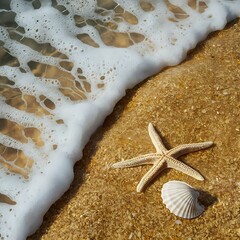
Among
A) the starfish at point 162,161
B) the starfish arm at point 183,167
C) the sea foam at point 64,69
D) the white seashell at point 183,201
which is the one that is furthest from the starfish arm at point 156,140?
the sea foam at point 64,69

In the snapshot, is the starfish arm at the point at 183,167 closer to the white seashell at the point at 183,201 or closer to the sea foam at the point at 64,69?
the white seashell at the point at 183,201

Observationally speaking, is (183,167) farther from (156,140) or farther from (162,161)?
(156,140)

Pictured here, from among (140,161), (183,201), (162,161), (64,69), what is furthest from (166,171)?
(64,69)

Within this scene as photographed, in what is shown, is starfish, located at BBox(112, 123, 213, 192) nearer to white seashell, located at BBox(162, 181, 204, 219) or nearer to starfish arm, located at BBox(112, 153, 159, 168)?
starfish arm, located at BBox(112, 153, 159, 168)

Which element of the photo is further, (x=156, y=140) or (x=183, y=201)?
(x=156, y=140)

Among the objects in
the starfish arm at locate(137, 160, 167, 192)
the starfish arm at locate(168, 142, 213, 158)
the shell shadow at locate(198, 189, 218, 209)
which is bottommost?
the shell shadow at locate(198, 189, 218, 209)

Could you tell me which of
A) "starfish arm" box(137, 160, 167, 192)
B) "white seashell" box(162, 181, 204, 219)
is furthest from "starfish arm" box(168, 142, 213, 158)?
"white seashell" box(162, 181, 204, 219)

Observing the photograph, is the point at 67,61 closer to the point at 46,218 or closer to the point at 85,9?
the point at 85,9
